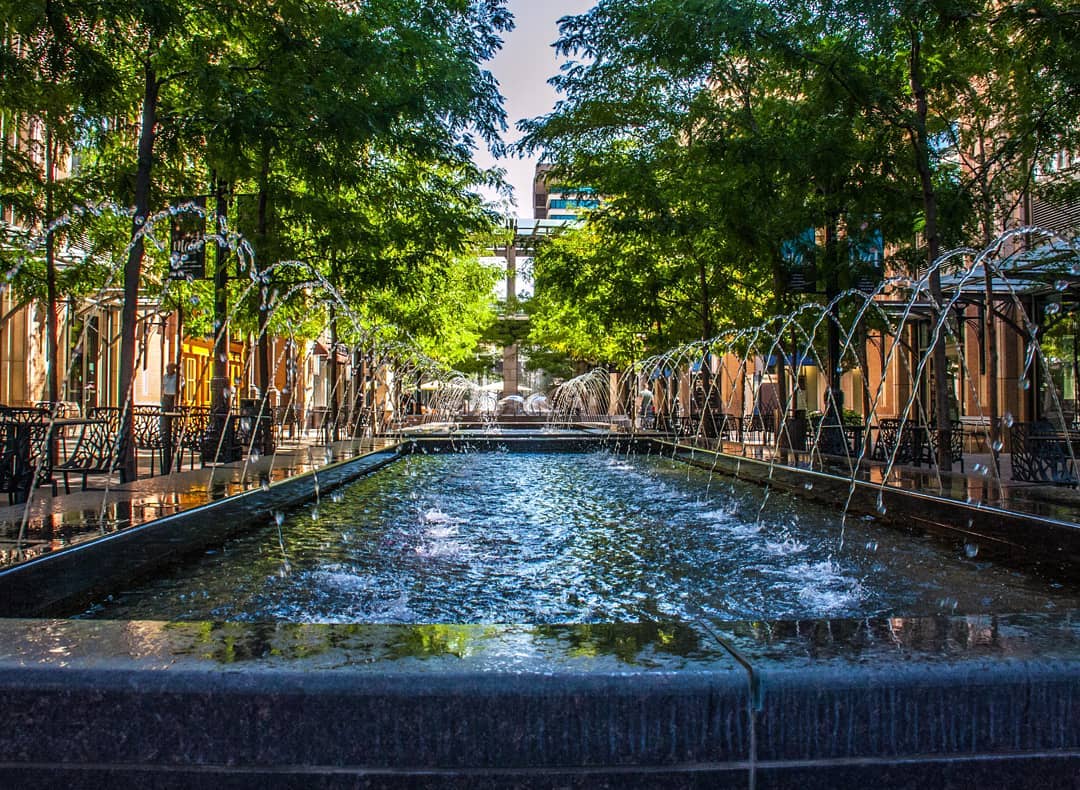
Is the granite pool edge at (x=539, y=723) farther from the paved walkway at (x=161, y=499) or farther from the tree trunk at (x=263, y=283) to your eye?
the tree trunk at (x=263, y=283)

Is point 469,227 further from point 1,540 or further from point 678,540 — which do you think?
point 1,540

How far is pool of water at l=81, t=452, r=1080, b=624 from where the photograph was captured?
464 centimetres

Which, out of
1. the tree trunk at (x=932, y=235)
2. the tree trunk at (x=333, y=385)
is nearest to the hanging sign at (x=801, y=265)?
the tree trunk at (x=932, y=235)

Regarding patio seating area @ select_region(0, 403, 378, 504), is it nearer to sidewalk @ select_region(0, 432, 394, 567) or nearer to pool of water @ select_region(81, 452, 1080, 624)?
sidewalk @ select_region(0, 432, 394, 567)

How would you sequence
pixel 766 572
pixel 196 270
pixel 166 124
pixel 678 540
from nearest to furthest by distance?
pixel 766 572 < pixel 678 540 < pixel 166 124 < pixel 196 270

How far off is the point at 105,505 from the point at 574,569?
3698 millimetres

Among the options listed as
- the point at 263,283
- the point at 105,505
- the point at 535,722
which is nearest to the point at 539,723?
the point at 535,722

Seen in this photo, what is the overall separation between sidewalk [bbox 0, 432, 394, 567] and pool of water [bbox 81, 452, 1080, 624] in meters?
0.46

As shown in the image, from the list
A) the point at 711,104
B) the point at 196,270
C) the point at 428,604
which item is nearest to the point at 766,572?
the point at 428,604

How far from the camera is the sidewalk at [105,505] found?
4773 millimetres

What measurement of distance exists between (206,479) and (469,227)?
9.02m

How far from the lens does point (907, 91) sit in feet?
41.8

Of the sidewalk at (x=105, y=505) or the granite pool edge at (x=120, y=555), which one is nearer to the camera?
the granite pool edge at (x=120, y=555)

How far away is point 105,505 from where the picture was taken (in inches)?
254
